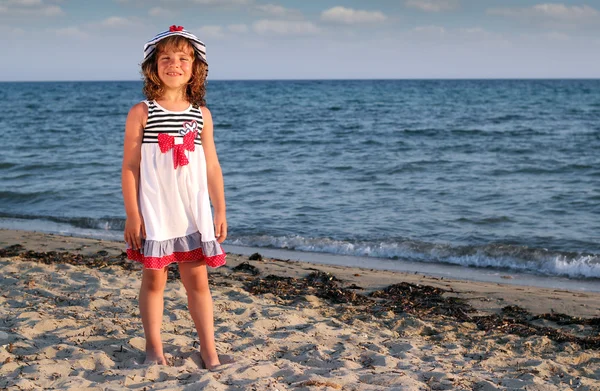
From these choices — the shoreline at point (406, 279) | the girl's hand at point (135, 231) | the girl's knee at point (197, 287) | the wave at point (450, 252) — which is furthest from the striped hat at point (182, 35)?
the wave at point (450, 252)

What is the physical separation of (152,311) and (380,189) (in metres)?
8.58

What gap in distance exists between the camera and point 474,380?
3539 millimetres

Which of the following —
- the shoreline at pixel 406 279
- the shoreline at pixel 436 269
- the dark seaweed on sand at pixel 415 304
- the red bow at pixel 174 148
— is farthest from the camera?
the shoreline at pixel 436 269

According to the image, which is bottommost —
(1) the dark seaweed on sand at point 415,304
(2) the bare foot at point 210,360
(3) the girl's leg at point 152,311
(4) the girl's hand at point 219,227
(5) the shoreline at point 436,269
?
(5) the shoreline at point 436,269

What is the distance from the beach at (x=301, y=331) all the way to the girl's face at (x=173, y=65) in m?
1.55

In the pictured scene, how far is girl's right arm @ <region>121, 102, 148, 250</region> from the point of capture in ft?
10.7

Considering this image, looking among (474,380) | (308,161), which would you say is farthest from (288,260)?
(308,161)

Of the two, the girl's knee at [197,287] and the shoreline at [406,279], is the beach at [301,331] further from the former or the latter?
the girl's knee at [197,287]

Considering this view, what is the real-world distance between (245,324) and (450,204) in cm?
660

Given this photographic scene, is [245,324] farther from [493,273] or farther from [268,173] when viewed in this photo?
[268,173]

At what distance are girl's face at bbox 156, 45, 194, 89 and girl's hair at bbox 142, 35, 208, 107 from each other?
0.05 feet

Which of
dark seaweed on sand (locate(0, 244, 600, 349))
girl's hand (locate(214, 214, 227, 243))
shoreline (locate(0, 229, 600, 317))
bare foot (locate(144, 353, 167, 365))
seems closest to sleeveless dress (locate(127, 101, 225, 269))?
girl's hand (locate(214, 214, 227, 243))

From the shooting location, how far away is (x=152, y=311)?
141 inches

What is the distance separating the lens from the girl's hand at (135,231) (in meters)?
3.29
